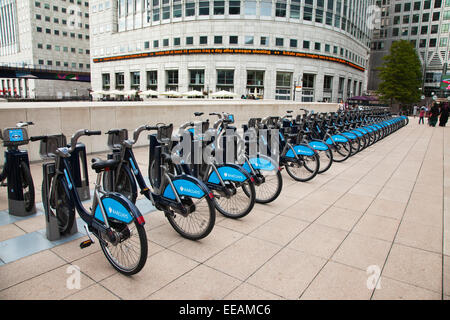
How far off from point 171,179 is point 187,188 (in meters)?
0.26

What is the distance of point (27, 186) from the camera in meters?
4.49

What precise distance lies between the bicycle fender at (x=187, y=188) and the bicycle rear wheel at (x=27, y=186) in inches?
82.5

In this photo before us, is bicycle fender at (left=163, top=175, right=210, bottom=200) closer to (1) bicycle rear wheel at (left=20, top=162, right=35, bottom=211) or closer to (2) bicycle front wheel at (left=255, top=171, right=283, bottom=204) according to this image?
(2) bicycle front wheel at (left=255, top=171, right=283, bottom=204)

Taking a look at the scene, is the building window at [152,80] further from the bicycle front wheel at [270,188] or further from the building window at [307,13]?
the bicycle front wheel at [270,188]

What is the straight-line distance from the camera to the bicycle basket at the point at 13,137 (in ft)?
14.0

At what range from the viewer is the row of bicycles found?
10.4ft

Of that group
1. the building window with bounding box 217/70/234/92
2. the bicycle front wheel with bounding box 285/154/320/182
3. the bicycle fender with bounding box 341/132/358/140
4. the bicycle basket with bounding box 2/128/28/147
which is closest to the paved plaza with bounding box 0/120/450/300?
the bicycle front wheel with bounding box 285/154/320/182

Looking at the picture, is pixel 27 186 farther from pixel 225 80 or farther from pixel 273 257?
pixel 225 80

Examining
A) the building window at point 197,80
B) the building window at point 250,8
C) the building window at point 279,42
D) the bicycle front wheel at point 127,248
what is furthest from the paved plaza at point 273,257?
the building window at point 250,8

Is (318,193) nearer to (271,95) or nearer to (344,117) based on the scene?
(344,117)

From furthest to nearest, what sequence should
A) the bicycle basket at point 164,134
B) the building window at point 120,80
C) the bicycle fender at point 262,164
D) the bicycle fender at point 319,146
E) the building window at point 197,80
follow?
the building window at point 120,80 < the building window at point 197,80 < the bicycle fender at point 319,146 < the bicycle fender at point 262,164 < the bicycle basket at point 164,134
